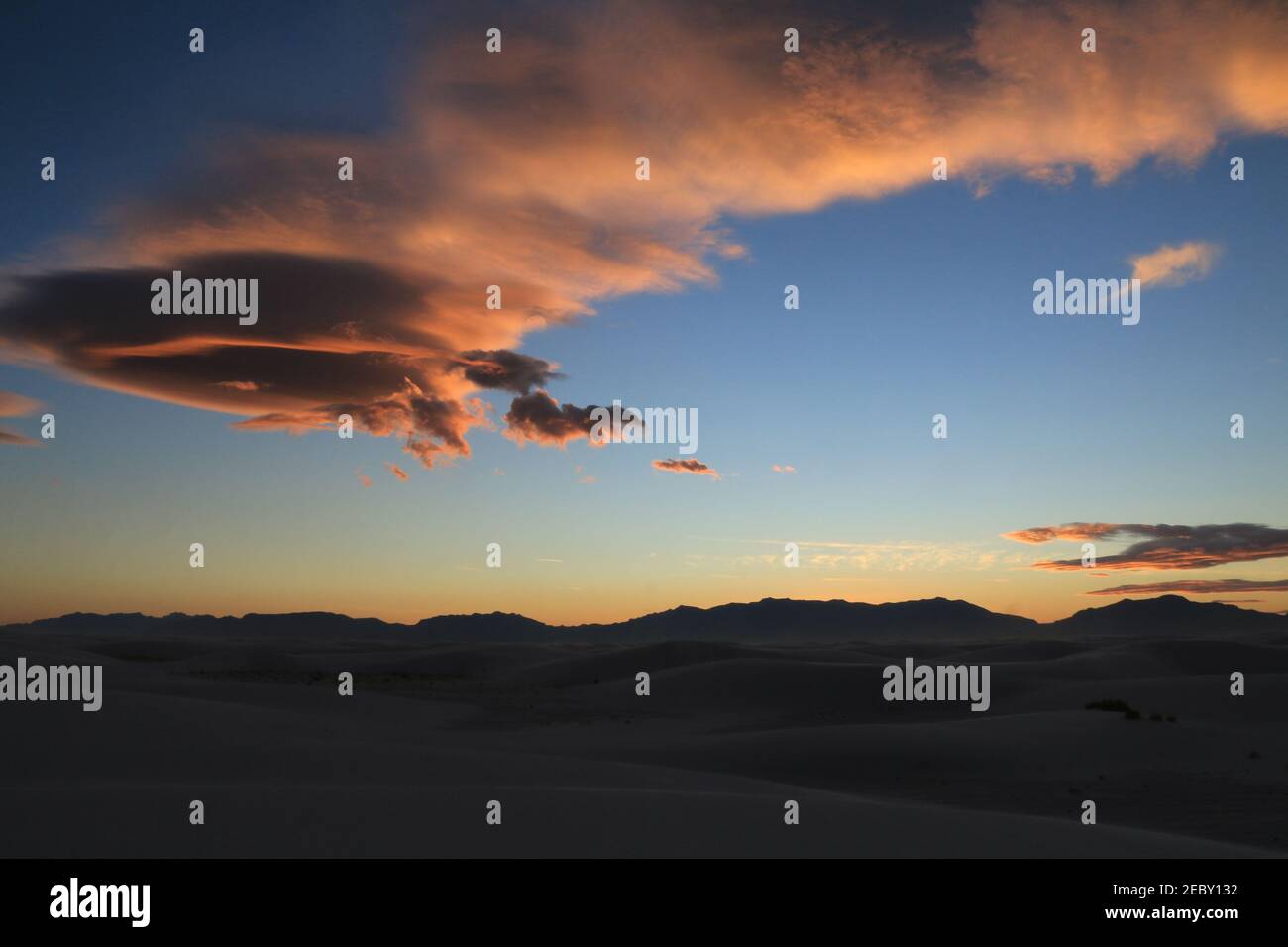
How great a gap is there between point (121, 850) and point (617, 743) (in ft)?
47.7

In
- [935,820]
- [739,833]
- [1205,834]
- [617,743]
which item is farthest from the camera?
[617,743]

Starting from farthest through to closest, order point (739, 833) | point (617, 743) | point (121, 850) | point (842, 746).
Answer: point (617, 743) < point (842, 746) < point (739, 833) < point (121, 850)
